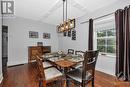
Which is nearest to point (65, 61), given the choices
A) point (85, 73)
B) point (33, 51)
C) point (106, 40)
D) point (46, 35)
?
point (85, 73)

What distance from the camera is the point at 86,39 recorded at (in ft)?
14.1

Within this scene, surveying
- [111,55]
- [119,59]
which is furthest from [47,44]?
[119,59]

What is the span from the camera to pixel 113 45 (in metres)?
3.39

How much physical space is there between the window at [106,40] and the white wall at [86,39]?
32cm

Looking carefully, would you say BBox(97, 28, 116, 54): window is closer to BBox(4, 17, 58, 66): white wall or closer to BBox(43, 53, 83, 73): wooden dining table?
BBox(43, 53, 83, 73): wooden dining table

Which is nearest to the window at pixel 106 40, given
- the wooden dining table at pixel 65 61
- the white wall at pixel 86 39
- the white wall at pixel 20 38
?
the white wall at pixel 86 39

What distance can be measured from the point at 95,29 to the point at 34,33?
3.23 meters

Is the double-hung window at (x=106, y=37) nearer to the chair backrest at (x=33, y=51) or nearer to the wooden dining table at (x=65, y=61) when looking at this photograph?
the wooden dining table at (x=65, y=61)

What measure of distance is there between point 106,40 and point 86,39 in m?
0.88

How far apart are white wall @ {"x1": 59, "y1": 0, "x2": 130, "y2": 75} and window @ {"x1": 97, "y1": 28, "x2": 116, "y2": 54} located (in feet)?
1.05

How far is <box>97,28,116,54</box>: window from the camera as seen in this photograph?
11.1 ft

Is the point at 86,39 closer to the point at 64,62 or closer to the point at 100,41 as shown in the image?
the point at 100,41

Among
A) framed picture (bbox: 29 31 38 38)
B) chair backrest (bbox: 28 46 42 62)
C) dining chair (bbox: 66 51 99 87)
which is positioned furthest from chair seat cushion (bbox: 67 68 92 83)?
framed picture (bbox: 29 31 38 38)

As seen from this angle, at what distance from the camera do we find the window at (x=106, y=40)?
11.1 feet
